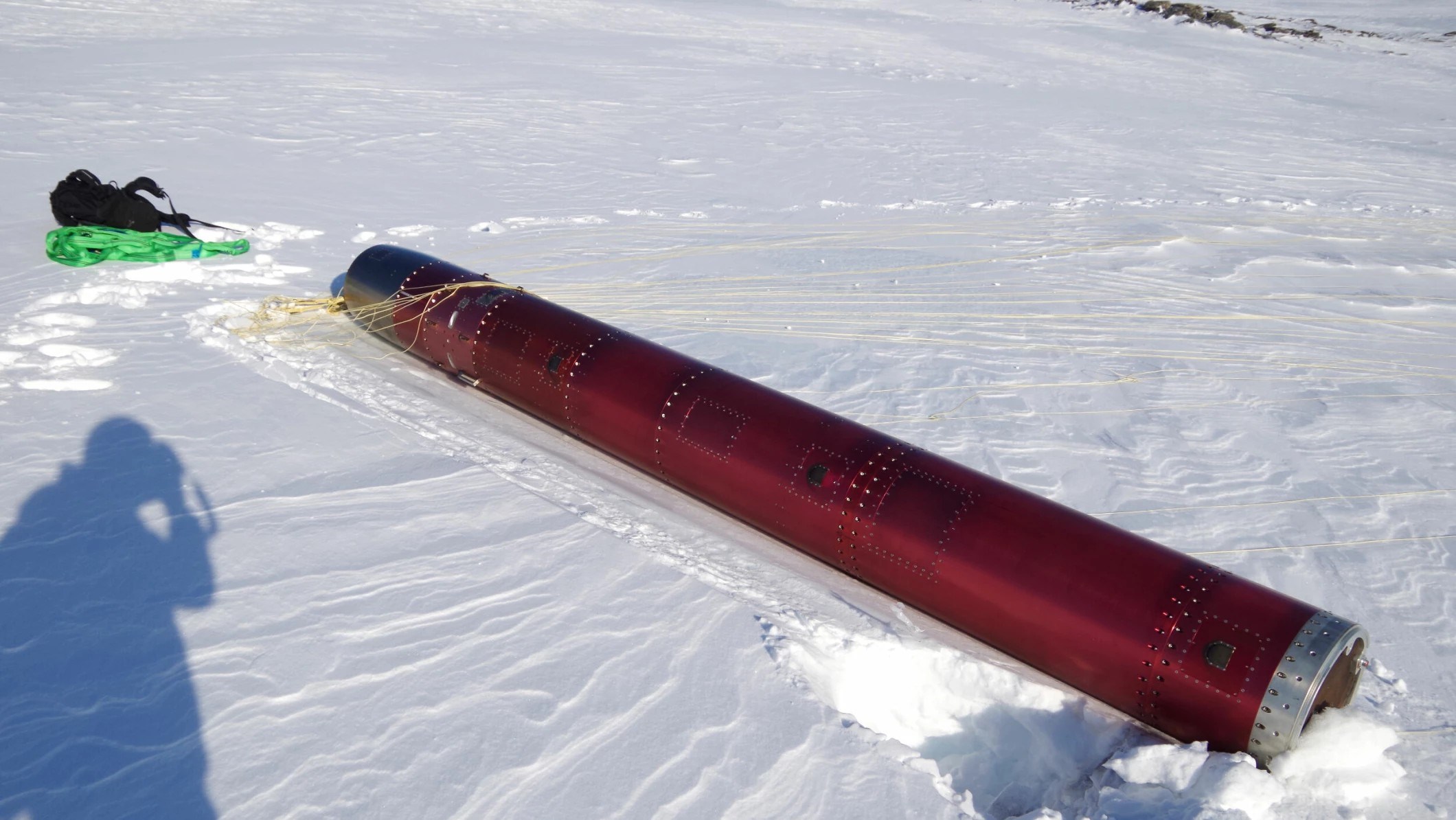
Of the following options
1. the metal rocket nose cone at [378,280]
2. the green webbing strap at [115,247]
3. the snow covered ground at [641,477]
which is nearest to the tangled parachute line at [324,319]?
the metal rocket nose cone at [378,280]

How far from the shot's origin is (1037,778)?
471cm

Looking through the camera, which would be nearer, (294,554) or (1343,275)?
(294,554)

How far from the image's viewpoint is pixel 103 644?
15.4ft

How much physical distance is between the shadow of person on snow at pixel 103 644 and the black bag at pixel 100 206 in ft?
14.6

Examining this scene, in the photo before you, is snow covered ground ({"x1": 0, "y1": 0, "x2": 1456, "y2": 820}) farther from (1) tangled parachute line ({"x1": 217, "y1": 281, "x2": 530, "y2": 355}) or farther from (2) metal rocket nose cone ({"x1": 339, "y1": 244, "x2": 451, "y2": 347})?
(2) metal rocket nose cone ({"x1": 339, "y1": 244, "x2": 451, "y2": 347})

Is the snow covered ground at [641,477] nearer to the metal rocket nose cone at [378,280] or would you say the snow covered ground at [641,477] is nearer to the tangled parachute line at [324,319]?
the tangled parachute line at [324,319]

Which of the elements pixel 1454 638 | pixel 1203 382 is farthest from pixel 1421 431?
pixel 1454 638

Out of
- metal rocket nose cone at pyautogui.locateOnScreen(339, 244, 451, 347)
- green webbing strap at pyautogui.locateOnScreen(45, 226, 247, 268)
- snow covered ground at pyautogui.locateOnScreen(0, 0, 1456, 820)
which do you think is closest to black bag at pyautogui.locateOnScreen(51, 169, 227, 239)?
green webbing strap at pyautogui.locateOnScreen(45, 226, 247, 268)

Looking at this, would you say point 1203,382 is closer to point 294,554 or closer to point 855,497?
point 855,497

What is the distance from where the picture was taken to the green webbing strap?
30.1ft

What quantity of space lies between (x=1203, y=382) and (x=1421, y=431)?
166 cm

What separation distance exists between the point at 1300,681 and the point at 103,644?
5.65 metres

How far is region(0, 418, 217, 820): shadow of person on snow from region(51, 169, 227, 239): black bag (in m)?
4.46

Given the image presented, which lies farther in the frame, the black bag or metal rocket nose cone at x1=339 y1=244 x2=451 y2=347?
the black bag
